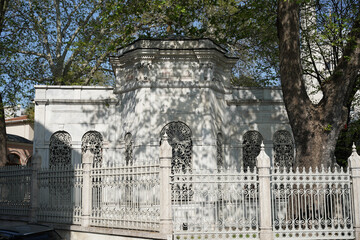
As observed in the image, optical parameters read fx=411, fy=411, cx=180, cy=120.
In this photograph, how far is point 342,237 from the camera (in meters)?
9.26

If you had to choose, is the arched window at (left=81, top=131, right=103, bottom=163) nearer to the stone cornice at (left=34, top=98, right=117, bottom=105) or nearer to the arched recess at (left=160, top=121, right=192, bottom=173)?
the stone cornice at (left=34, top=98, right=117, bottom=105)

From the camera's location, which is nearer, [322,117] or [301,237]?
[301,237]

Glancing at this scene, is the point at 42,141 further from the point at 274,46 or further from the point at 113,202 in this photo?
the point at 274,46

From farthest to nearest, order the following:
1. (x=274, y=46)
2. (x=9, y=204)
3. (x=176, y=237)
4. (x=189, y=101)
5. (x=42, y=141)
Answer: (x=274, y=46) → (x=42, y=141) → (x=189, y=101) → (x=9, y=204) → (x=176, y=237)

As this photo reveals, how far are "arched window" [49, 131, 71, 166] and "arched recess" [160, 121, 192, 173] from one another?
438 cm

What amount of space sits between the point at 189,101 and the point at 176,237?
6666 mm

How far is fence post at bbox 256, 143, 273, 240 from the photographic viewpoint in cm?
903

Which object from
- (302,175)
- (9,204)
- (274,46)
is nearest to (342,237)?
(302,175)

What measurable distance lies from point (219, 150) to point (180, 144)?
172 cm

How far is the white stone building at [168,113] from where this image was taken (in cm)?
1462

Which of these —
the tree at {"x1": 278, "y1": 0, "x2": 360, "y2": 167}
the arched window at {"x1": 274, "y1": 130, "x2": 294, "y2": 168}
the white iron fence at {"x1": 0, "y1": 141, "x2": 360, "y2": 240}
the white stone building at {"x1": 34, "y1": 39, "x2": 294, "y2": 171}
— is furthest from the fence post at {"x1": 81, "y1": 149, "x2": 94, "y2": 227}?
the arched window at {"x1": 274, "y1": 130, "x2": 294, "y2": 168}

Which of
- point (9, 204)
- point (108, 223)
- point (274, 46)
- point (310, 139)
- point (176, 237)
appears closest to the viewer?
point (176, 237)

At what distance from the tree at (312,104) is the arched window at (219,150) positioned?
15.1 ft

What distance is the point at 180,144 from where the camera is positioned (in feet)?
47.8
